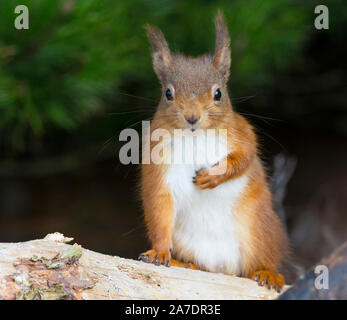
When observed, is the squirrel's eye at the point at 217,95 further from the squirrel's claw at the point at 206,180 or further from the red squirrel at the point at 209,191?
the squirrel's claw at the point at 206,180

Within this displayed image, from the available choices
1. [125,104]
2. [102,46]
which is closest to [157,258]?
[102,46]

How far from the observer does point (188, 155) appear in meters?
1.54

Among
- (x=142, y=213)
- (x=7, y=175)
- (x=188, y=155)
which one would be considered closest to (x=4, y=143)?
(x=7, y=175)

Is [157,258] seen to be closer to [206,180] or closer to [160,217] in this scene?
[160,217]

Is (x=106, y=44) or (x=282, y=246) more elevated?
(x=106, y=44)

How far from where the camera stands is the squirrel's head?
4.82 feet

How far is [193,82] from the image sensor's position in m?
1.50

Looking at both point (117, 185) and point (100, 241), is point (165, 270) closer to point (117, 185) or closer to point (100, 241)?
point (100, 241)

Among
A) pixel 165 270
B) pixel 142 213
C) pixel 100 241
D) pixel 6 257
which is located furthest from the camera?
pixel 100 241

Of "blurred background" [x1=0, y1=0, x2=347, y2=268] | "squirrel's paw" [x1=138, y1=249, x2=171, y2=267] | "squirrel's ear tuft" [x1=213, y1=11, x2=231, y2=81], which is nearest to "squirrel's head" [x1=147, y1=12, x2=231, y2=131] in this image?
"squirrel's ear tuft" [x1=213, y1=11, x2=231, y2=81]

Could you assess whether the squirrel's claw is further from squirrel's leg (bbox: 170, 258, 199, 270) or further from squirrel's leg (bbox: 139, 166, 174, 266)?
squirrel's leg (bbox: 170, 258, 199, 270)

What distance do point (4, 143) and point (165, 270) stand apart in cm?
160

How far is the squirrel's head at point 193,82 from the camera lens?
147 cm

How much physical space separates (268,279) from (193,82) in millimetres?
538
